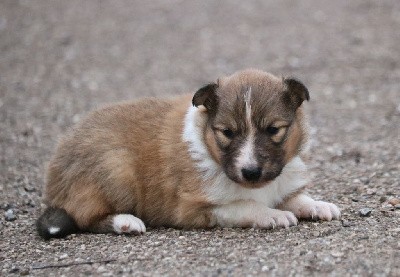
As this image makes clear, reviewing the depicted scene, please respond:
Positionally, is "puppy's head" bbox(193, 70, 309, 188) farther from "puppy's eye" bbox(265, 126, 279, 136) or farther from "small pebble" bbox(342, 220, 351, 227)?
"small pebble" bbox(342, 220, 351, 227)

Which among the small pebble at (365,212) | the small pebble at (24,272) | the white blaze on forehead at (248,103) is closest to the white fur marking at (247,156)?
the white blaze on forehead at (248,103)

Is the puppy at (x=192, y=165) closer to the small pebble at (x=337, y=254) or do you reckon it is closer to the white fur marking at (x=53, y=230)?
the white fur marking at (x=53, y=230)

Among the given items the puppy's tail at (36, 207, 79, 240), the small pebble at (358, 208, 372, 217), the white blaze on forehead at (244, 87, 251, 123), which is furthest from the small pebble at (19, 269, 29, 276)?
the small pebble at (358, 208, 372, 217)

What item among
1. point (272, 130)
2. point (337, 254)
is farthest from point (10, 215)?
point (337, 254)

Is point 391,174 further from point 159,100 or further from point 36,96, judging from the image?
point 36,96

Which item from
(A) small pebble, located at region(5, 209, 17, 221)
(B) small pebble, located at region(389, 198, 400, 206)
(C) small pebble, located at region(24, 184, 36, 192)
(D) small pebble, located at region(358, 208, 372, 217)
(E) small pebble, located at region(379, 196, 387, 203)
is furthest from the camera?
(C) small pebble, located at region(24, 184, 36, 192)

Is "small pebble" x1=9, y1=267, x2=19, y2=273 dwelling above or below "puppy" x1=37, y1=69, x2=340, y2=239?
below
